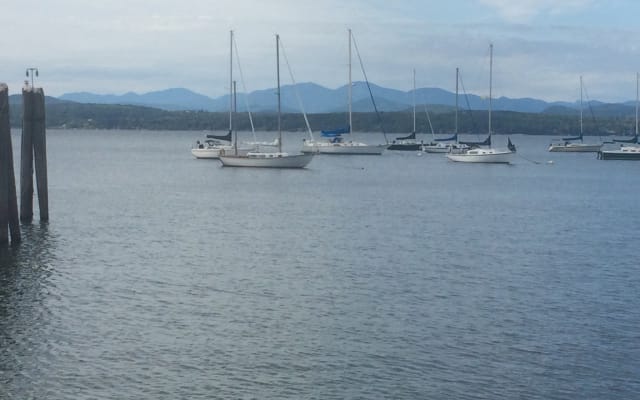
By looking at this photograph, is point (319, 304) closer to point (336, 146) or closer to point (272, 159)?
point (272, 159)

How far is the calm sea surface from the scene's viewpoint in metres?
19.5

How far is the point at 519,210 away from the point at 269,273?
27.7 meters

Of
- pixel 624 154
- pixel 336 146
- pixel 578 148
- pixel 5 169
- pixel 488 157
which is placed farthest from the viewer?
pixel 578 148

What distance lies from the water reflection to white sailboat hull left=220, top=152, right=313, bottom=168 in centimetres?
4522

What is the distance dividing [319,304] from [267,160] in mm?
56273

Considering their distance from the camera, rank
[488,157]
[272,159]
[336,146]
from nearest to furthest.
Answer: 1. [272,159]
2. [488,157]
3. [336,146]

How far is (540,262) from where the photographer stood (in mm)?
34000

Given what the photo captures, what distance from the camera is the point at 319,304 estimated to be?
2628cm

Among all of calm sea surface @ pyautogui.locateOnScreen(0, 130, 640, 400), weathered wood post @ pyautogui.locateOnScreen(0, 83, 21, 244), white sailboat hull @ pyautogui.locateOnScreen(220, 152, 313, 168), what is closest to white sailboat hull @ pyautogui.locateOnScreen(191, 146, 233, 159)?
white sailboat hull @ pyautogui.locateOnScreen(220, 152, 313, 168)

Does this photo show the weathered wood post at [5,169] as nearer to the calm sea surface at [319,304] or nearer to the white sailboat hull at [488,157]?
the calm sea surface at [319,304]

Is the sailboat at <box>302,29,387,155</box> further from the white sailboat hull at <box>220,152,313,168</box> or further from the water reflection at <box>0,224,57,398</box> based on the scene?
the water reflection at <box>0,224,57,398</box>

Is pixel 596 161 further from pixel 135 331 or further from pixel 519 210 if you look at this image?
pixel 135 331

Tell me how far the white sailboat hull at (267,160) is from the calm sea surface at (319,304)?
1106 inches

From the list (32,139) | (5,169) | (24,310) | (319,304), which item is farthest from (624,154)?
(24,310)
